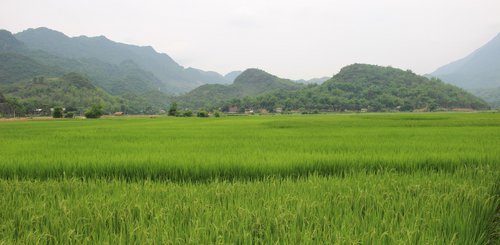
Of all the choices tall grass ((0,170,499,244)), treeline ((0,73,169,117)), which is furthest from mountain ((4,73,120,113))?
tall grass ((0,170,499,244))

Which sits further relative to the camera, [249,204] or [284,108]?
[284,108]

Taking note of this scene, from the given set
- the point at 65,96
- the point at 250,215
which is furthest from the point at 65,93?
the point at 250,215

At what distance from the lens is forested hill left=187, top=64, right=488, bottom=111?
111 metres

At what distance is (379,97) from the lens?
11750 cm

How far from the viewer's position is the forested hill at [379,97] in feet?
365

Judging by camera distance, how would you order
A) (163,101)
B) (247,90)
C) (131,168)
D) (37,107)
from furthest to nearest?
(247,90), (163,101), (37,107), (131,168)

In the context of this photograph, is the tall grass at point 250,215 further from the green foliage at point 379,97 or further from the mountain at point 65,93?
the green foliage at point 379,97

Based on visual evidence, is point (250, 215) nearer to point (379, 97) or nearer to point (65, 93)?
point (65, 93)

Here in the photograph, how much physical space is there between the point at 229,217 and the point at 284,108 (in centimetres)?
11463

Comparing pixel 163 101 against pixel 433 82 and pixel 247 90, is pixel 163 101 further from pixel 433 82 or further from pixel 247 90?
pixel 433 82

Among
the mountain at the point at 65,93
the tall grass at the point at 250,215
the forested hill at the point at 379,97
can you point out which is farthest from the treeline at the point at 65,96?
the tall grass at the point at 250,215

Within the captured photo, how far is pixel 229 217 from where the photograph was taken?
8.22 ft

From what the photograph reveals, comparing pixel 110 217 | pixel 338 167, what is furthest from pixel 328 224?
pixel 338 167

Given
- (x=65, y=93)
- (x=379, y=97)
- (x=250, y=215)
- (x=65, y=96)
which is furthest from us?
(x=379, y=97)
